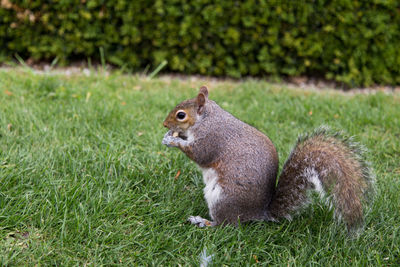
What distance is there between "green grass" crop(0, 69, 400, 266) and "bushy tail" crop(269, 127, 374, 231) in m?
0.15

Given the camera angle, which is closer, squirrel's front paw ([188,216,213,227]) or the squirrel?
the squirrel

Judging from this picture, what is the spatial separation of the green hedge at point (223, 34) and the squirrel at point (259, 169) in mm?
2644

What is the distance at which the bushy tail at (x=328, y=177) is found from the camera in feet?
5.38

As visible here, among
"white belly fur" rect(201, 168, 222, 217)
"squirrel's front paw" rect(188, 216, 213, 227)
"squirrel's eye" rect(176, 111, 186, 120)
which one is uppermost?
"squirrel's eye" rect(176, 111, 186, 120)

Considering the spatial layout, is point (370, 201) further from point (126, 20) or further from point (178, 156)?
point (126, 20)

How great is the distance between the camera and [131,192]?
6.74 feet

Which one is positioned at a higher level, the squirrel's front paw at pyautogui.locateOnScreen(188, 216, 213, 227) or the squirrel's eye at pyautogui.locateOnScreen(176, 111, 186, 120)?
the squirrel's eye at pyautogui.locateOnScreen(176, 111, 186, 120)

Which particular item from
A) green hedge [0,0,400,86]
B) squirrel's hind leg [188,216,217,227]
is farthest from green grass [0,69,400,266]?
green hedge [0,0,400,86]

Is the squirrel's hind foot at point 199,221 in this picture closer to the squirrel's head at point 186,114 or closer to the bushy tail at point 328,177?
the bushy tail at point 328,177

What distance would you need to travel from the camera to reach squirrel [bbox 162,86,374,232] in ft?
5.48

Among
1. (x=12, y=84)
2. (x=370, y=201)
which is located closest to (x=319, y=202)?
(x=370, y=201)

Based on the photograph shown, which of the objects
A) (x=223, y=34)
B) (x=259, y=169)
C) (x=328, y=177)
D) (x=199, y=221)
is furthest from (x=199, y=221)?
(x=223, y=34)

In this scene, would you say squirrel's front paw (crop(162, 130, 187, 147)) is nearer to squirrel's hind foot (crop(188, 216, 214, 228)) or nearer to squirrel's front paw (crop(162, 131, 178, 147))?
squirrel's front paw (crop(162, 131, 178, 147))

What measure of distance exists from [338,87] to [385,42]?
0.67 m
